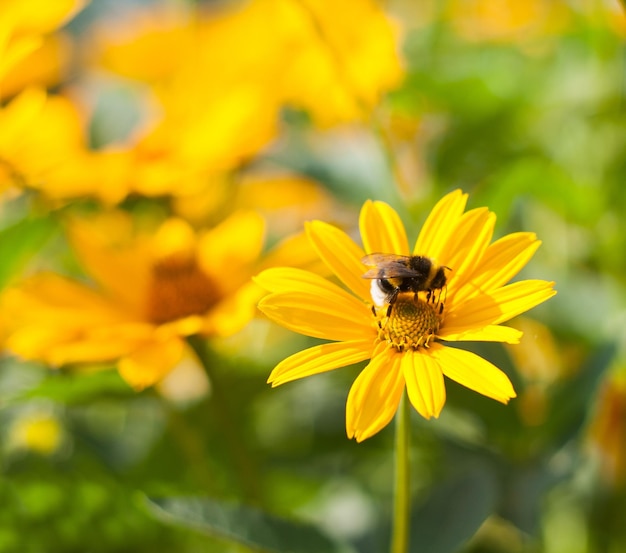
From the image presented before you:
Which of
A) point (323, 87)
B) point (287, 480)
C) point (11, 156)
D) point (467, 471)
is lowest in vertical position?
point (287, 480)

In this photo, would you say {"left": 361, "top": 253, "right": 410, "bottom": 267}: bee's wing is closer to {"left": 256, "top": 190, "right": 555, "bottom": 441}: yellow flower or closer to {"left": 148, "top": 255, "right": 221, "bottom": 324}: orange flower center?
{"left": 256, "top": 190, "right": 555, "bottom": 441}: yellow flower

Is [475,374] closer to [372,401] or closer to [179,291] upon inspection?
[372,401]

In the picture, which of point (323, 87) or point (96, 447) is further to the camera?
point (323, 87)

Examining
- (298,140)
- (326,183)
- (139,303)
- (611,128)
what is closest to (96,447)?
(139,303)

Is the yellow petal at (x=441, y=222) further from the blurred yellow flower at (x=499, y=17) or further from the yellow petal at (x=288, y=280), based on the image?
the blurred yellow flower at (x=499, y=17)

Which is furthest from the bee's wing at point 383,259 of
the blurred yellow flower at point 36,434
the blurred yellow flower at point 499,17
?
the blurred yellow flower at point 499,17

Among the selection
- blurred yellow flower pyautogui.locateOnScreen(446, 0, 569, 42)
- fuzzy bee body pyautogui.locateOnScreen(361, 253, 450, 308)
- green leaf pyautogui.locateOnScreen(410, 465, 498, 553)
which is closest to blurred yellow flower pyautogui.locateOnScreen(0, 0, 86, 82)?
fuzzy bee body pyautogui.locateOnScreen(361, 253, 450, 308)

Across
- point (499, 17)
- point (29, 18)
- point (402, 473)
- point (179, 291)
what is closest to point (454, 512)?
point (402, 473)

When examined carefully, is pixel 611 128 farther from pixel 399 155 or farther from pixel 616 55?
pixel 399 155
